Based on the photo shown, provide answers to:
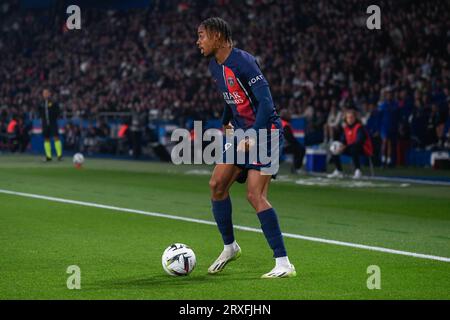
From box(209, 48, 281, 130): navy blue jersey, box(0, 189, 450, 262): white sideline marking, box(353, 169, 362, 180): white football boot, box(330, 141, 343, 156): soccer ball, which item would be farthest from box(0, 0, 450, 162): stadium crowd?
box(209, 48, 281, 130): navy blue jersey

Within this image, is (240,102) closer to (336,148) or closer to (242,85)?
(242,85)

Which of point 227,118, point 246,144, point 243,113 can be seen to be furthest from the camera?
point 227,118

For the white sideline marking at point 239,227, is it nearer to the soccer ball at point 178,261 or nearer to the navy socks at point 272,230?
the navy socks at point 272,230

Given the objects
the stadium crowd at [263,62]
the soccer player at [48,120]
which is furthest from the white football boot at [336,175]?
the soccer player at [48,120]

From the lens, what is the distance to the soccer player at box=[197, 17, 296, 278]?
852cm

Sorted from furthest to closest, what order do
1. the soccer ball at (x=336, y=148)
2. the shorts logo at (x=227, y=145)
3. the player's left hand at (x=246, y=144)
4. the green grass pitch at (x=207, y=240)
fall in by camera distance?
the soccer ball at (x=336, y=148), the shorts logo at (x=227, y=145), the player's left hand at (x=246, y=144), the green grass pitch at (x=207, y=240)

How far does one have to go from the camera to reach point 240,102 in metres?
8.77

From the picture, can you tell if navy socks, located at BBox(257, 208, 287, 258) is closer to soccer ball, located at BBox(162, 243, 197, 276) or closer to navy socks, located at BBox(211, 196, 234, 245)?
navy socks, located at BBox(211, 196, 234, 245)

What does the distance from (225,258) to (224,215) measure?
40cm

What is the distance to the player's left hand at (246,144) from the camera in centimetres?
844

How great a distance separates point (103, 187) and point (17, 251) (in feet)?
31.3

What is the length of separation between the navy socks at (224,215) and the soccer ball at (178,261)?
1.55 ft

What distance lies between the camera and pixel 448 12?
30000mm

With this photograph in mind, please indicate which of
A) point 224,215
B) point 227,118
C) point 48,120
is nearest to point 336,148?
point 48,120
